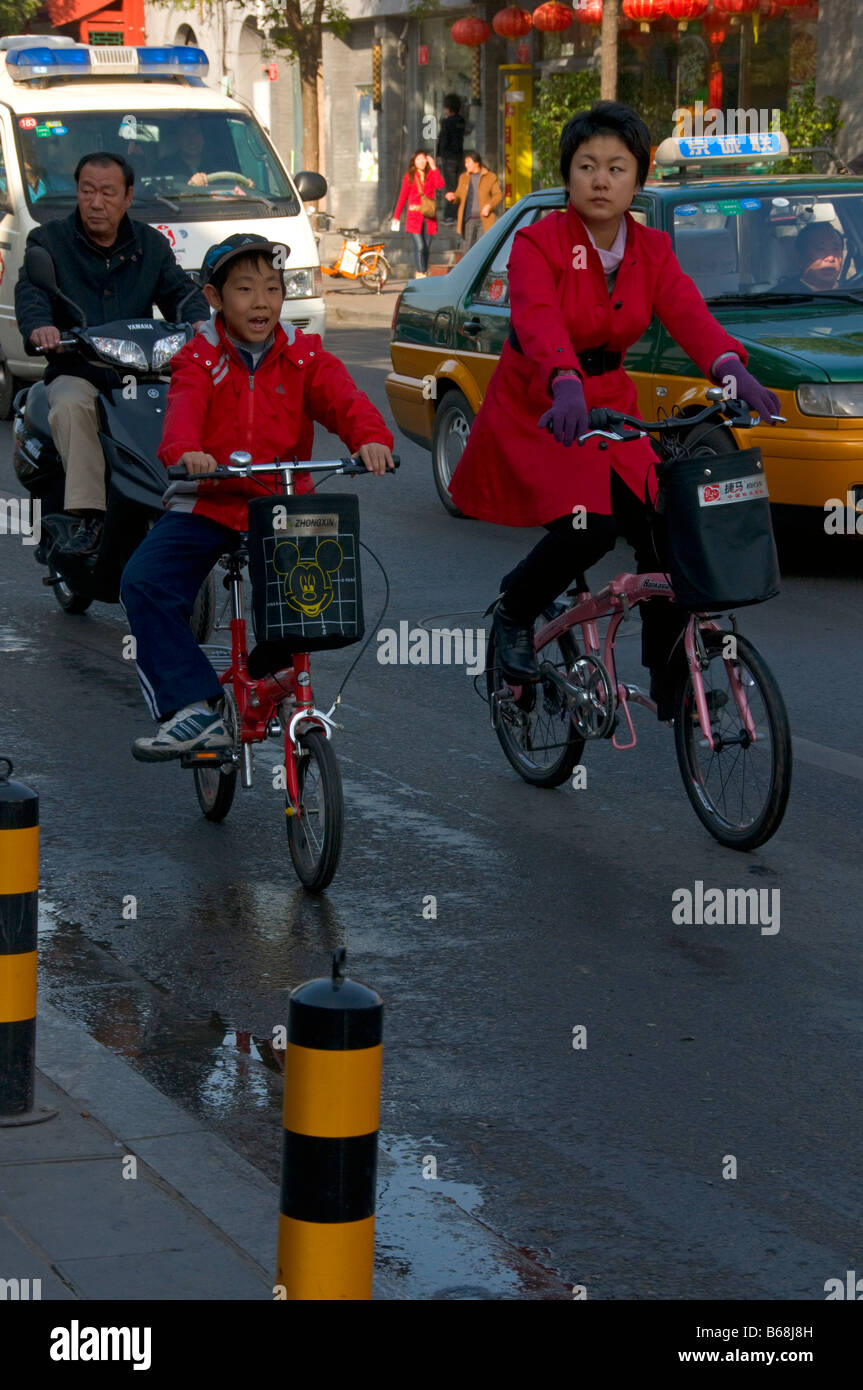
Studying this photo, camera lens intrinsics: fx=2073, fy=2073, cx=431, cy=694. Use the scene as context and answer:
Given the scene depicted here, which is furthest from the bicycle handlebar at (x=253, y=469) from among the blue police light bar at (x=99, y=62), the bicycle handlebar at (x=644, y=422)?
the blue police light bar at (x=99, y=62)

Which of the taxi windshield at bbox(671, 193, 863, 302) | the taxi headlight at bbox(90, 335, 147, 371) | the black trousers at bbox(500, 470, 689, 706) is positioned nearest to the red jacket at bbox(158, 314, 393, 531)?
the black trousers at bbox(500, 470, 689, 706)

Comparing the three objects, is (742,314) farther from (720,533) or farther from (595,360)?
(720,533)

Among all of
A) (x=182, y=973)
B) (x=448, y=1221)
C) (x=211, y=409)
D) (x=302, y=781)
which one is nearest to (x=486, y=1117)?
(x=448, y=1221)

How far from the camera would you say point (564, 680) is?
633 cm

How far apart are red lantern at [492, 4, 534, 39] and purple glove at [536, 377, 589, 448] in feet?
91.1

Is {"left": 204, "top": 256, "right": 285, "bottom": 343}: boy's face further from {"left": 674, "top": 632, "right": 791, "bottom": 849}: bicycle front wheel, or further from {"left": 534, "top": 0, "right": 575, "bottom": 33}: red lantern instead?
{"left": 534, "top": 0, "right": 575, "bottom": 33}: red lantern

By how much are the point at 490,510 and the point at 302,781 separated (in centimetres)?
107

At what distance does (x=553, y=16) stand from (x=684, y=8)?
15.0 feet

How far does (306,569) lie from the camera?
5352 millimetres

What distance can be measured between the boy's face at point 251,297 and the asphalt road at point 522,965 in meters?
1.55

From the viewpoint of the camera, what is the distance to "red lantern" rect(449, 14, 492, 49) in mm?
33719

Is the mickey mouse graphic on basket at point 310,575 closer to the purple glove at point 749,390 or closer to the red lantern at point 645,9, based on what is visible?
the purple glove at point 749,390

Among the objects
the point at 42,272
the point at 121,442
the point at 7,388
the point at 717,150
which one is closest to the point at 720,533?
the point at 121,442
